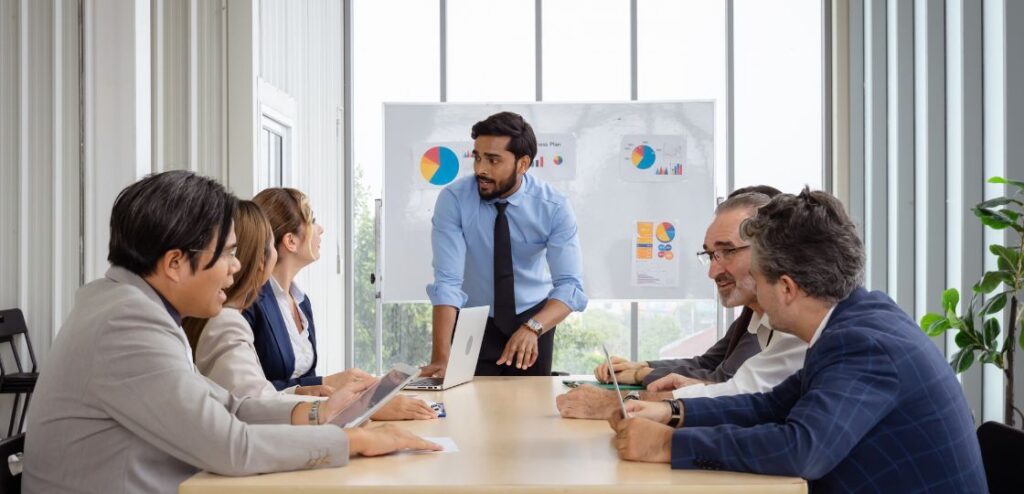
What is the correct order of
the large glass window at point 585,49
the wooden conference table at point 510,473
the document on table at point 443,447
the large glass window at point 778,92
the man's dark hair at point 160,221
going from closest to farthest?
the wooden conference table at point 510,473 → the man's dark hair at point 160,221 → the document on table at point 443,447 → the large glass window at point 778,92 → the large glass window at point 585,49

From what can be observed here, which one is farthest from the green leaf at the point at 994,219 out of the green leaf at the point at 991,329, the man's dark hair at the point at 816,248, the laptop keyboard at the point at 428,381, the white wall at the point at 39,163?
the white wall at the point at 39,163

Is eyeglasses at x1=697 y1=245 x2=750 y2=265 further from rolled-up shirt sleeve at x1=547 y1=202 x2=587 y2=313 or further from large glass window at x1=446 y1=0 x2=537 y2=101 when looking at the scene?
large glass window at x1=446 y1=0 x2=537 y2=101

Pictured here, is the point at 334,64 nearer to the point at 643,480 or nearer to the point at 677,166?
the point at 677,166

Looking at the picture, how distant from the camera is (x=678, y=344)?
270 inches

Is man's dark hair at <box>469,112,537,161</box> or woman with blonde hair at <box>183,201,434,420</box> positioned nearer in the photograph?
woman with blonde hair at <box>183,201,434,420</box>

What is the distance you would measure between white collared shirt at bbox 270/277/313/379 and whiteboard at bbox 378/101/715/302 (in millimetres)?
3174

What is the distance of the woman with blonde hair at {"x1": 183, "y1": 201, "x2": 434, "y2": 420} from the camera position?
243cm

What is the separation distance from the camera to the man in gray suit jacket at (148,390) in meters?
1.64

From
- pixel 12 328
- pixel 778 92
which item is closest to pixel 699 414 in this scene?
pixel 12 328

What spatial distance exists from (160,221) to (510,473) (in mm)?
811

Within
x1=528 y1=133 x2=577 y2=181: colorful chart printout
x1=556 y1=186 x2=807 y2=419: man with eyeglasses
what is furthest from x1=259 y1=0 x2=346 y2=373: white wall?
x1=556 y1=186 x2=807 y2=419: man with eyeglasses

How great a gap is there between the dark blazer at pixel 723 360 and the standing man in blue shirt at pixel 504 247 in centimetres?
62

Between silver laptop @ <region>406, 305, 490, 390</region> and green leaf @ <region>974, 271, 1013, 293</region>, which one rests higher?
green leaf @ <region>974, 271, 1013, 293</region>

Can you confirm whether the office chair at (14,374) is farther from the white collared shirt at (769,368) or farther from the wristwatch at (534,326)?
the white collared shirt at (769,368)
